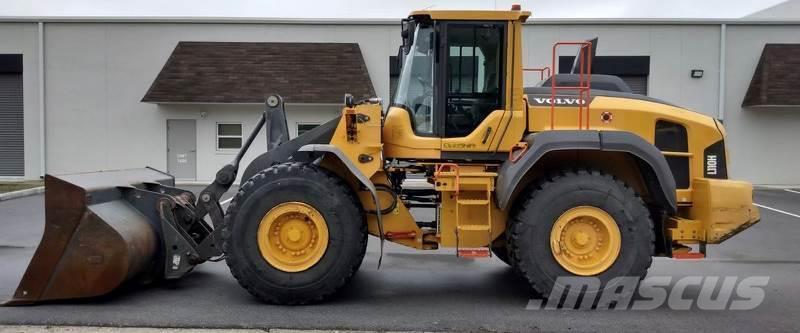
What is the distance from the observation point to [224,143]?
19.0 meters

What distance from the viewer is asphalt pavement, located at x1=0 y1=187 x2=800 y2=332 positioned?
509 cm

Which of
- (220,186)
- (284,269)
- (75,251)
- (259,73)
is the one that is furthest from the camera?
(259,73)

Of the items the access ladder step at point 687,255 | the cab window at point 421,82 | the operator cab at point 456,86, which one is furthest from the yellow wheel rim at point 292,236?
the access ladder step at point 687,255

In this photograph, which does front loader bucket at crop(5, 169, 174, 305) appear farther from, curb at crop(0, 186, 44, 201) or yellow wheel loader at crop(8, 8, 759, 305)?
curb at crop(0, 186, 44, 201)

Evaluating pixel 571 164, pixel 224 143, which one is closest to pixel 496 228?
pixel 571 164

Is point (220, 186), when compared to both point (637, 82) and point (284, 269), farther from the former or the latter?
point (637, 82)

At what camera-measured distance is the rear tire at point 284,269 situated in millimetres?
5520

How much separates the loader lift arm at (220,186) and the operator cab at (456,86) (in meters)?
1.28

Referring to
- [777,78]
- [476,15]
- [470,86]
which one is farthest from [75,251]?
[777,78]

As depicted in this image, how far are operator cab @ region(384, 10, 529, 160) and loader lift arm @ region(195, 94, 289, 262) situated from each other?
1.28 meters

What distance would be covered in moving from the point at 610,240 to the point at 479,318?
1422mm

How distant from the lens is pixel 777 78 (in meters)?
18.0

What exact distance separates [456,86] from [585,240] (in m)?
1.87

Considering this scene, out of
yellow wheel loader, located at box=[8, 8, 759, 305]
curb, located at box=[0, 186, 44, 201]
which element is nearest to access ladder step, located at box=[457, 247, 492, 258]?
yellow wheel loader, located at box=[8, 8, 759, 305]
